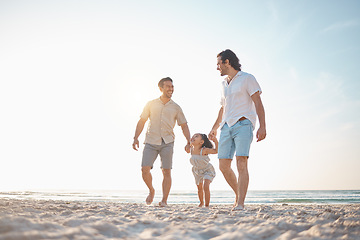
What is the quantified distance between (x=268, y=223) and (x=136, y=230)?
1156mm

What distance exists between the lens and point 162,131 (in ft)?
18.8

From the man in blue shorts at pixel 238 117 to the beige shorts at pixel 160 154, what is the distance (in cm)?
150

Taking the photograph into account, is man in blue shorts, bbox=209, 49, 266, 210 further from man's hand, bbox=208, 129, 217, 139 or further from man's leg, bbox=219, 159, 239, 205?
man's hand, bbox=208, 129, 217, 139

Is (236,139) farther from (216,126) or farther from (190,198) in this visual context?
(190,198)

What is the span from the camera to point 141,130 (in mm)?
6008

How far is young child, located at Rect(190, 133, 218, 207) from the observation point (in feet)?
18.8

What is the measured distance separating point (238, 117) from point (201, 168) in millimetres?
2090

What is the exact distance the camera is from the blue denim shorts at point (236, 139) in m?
4.01

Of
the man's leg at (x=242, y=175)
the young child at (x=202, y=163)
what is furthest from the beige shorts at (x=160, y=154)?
the man's leg at (x=242, y=175)

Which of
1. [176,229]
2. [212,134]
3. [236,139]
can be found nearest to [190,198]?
[212,134]

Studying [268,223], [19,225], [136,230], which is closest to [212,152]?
[268,223]

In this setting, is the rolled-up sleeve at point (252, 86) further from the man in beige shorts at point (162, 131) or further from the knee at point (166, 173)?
the knee at point (166, 173)

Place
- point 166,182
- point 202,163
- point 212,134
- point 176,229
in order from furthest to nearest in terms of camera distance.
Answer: point 202,163 → point 166,182 → point 212,134 → point 176,229

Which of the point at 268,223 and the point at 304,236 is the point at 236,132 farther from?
the point at 304,236
